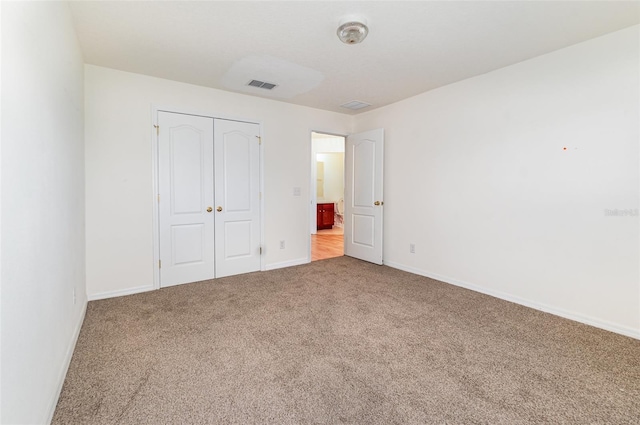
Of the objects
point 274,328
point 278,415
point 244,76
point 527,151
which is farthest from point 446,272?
point 244,76

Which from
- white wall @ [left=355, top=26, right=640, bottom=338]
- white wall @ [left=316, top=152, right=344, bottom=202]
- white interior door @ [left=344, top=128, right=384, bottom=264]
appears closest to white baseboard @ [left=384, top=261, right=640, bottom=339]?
white wall @ [left=355, top=26, right=640, bottom=338]

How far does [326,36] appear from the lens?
2.54 metres

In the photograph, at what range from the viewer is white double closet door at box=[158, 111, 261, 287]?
142 inches

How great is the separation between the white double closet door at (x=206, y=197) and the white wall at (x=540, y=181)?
2.34 meters

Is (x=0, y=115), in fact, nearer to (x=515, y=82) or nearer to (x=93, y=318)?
(x=93, y=318)

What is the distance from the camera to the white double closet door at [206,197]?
3.60m

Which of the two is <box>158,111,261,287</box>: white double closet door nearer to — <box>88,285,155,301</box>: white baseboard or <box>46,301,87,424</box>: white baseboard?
<box>88,285,155,301</box>: white baseboard

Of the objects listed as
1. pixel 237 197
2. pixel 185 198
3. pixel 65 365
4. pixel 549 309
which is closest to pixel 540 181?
pixel 549 309

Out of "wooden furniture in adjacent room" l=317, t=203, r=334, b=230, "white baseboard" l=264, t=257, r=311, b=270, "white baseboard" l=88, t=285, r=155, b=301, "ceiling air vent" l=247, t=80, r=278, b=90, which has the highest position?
"ceiling air vent" l=247, t=80, r=278, b=90

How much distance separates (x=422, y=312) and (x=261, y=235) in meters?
2.43

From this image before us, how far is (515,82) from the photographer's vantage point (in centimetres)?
308

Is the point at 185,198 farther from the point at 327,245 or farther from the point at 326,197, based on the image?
the point at 326,197

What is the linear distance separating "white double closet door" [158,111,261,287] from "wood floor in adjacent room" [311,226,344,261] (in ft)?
4.98

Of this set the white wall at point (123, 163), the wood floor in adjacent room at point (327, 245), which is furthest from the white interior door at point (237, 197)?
the wood floor in adjacent room at point (327, 245)
